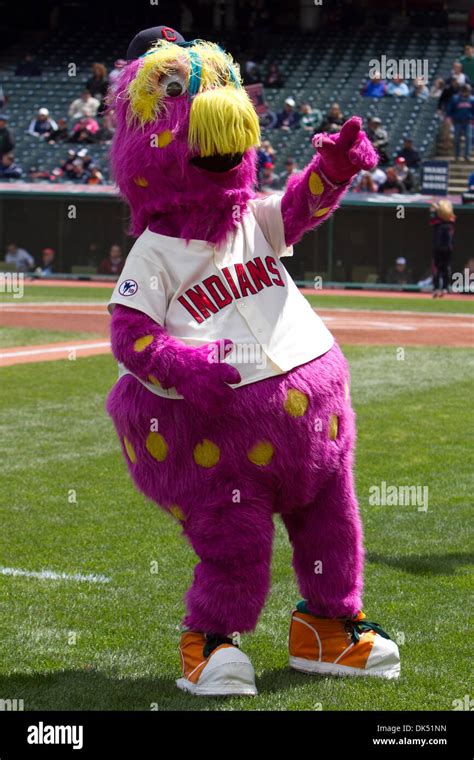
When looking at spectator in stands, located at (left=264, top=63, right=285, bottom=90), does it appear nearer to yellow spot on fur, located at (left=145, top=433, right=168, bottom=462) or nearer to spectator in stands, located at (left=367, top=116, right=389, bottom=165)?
spectator in stands, located at (left=367, top=116, right=389, bottom=165)

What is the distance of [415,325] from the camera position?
1733cm

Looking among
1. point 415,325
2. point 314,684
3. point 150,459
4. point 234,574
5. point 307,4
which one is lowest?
point 415,325

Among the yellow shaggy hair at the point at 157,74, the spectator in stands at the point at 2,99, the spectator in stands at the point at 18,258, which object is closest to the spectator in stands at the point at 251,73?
the spectator in stands at the point at 2,99

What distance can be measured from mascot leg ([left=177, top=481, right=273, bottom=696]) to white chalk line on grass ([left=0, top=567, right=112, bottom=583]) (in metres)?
1.45

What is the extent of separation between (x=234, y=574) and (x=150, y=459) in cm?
47

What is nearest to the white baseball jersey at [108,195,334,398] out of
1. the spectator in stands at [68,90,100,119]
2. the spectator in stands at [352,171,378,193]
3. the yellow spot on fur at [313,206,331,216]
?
the yellow spot on fur at [313,206,331,216]

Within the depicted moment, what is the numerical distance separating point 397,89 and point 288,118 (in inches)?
112

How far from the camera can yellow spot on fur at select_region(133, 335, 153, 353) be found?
369 centimetres

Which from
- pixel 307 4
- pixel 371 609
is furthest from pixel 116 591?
pixel 307 4

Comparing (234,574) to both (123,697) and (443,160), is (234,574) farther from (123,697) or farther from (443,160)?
(443,160)

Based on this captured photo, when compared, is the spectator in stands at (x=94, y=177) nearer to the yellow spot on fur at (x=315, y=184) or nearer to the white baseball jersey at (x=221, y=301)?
the yellow spot on fur at (x=315, y=184)

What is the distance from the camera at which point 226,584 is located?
3.77m

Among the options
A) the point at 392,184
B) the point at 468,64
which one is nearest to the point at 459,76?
the point at 468,64

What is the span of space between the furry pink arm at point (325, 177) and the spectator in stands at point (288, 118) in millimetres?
25125
